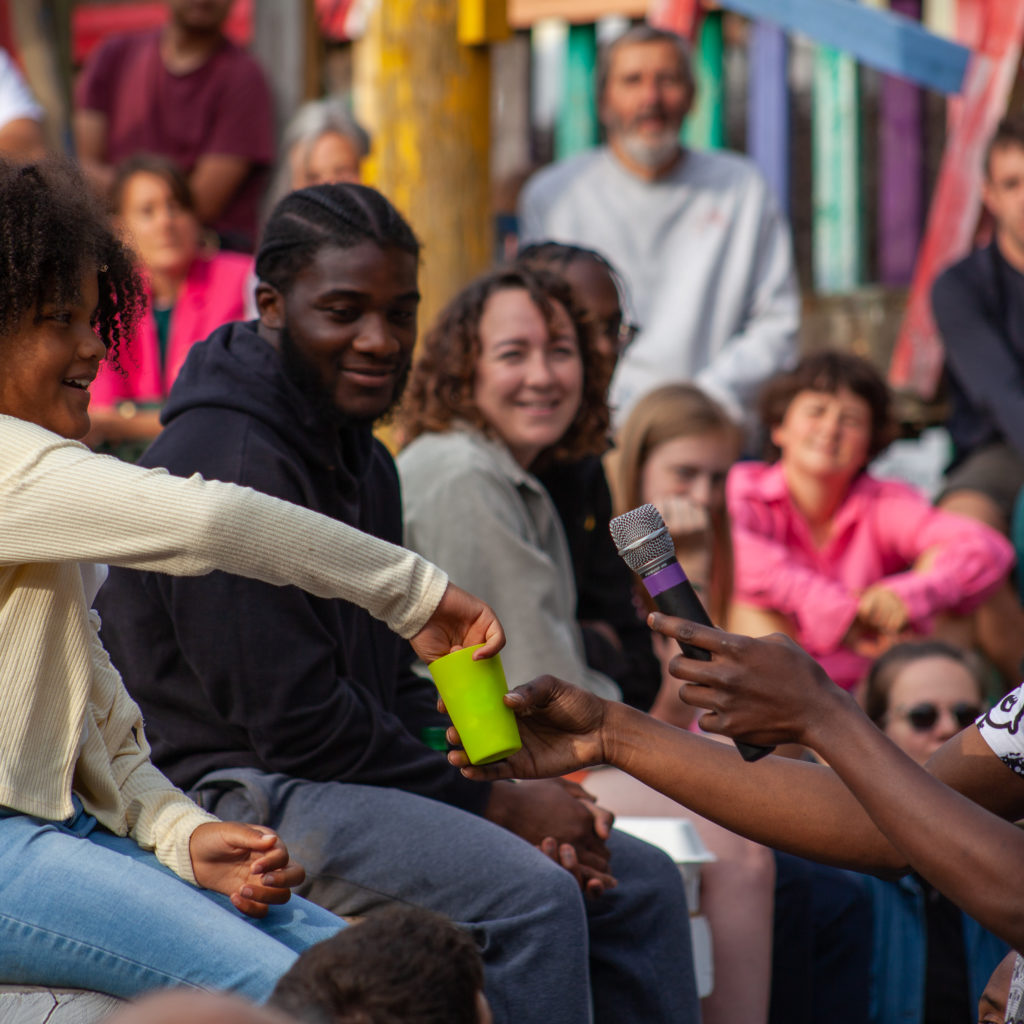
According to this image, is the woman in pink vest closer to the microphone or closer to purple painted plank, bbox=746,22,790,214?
purple painted plank, bbox=746,22,790,214

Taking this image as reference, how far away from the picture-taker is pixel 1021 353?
5.38 m

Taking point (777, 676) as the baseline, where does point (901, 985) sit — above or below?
below

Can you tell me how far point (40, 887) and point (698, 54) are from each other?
575cm

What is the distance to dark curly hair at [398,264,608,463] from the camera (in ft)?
11.9

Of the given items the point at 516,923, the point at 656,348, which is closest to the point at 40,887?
the point at 516,923

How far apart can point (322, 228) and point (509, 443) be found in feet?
3.08

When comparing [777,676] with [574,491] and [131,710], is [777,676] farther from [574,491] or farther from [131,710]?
[574,491]

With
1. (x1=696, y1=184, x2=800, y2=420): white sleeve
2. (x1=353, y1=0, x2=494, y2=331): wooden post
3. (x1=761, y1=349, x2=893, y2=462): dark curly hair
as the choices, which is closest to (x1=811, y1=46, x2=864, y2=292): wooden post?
(x1=696, y1=184, x2=800, y2=420): white sleeve

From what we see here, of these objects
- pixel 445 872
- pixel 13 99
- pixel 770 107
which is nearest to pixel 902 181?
pixel 770 107

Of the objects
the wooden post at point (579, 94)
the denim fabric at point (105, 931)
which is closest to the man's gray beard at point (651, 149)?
the wooden post at point (579, 94)

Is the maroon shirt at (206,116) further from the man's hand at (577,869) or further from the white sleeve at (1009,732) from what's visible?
the white sleeve at (1009,732)

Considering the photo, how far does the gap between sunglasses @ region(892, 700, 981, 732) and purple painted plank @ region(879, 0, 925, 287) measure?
327 cm

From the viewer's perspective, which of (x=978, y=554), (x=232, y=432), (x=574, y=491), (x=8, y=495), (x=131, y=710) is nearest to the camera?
(x=8, y=495)

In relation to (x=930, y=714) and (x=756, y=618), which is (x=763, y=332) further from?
(x=930, y=714)
